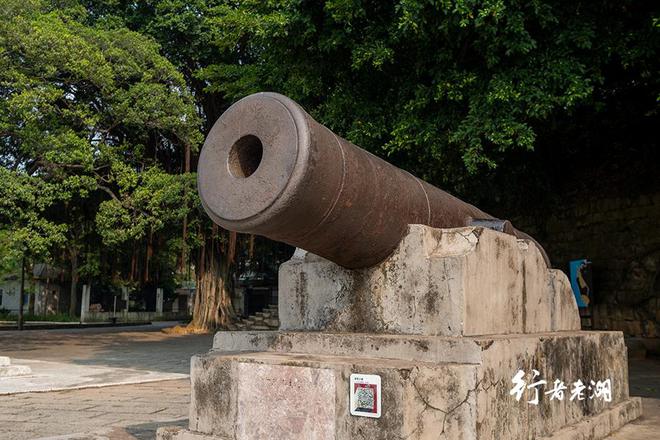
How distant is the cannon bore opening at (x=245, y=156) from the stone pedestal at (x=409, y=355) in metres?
0.99

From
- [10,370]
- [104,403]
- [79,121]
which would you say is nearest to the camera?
[104,403]

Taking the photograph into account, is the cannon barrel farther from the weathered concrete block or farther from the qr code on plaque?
the qr code on plaque

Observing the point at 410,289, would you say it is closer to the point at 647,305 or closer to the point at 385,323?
the point at 385,323

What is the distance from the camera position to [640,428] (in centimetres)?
527

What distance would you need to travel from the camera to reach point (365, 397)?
113 inches

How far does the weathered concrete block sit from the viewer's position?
3.43m

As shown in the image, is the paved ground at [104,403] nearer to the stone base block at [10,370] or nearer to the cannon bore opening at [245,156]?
the stone base block at [10,370]

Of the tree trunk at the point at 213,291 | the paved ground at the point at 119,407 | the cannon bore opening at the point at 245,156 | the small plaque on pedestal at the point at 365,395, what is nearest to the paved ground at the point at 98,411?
the paved ground at the point at 119,407

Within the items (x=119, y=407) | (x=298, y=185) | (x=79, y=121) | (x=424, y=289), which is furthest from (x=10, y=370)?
(x=298, y=185)

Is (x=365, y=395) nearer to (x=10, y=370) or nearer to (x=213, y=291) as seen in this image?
(x=10, y=370)

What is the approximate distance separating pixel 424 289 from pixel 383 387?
81 cm

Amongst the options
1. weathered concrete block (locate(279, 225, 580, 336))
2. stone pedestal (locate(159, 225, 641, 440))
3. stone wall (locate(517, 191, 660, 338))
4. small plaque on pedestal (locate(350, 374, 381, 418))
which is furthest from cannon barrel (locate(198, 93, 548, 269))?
stone wall (locate(517, 191, 660, 338))

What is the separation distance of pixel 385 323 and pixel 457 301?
451 millimetres

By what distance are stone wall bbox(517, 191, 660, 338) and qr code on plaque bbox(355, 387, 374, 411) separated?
10762mm
